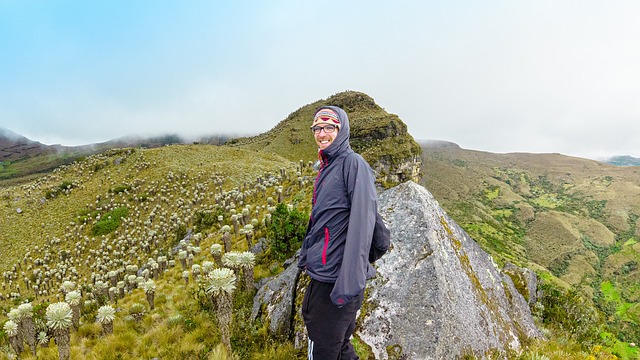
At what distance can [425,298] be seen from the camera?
593 centimetres

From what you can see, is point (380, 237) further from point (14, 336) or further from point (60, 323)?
point (14, 336)

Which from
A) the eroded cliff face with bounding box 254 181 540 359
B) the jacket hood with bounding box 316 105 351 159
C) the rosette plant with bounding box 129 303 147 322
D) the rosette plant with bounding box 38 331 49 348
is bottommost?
the rosette plant with bounding box 38 331 49 348

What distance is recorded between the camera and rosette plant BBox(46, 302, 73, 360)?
7484mm

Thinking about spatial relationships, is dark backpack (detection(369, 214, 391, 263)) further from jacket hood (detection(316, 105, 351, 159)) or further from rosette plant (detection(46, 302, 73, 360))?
rosette plant (detection(46, 302, 73, 360))

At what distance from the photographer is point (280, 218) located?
35.6 feet

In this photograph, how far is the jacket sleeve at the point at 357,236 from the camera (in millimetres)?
3936

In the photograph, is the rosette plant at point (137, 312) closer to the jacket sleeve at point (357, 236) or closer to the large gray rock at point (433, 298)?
the large gray rock at point (433, 298)

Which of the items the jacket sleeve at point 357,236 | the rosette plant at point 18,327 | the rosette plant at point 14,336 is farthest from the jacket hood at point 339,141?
the rosette plant at point 14,336

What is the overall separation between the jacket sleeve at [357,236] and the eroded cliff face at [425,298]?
8.30ft

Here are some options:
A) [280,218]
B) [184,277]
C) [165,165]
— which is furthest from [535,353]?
[165,165]

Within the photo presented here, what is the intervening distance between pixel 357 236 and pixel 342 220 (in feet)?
1.42

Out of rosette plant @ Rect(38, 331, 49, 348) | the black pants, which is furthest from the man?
rosette plant @ Rect(38, 331, 49, 348)

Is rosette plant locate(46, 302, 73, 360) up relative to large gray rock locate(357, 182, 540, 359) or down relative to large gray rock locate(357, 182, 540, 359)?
down

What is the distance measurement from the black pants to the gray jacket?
38 cm
